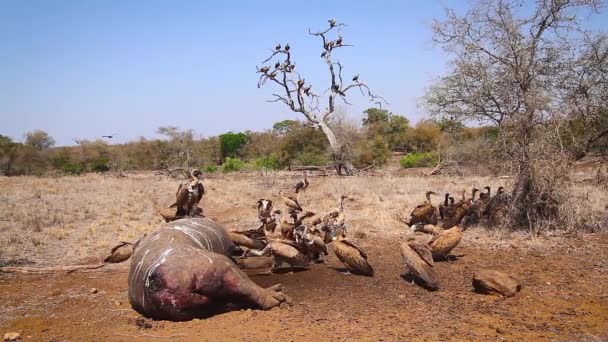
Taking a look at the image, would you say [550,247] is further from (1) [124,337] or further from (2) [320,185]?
(2) [320,185]

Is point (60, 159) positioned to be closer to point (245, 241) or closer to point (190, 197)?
point (190, 197)

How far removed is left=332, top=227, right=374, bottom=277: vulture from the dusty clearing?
0.48 ft

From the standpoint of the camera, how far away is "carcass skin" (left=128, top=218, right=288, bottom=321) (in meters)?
5.15

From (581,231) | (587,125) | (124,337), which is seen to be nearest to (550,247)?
(581,231)

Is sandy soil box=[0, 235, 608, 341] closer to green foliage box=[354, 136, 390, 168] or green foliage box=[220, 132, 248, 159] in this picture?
green foliage box=[354, 136, 390, 168]

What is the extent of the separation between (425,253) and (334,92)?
861 inches

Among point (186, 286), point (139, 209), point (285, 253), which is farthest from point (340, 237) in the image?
point (139, 209)

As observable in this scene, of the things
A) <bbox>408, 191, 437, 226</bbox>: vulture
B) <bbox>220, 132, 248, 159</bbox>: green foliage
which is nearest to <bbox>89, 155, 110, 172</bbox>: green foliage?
<bbox>220, 132, 248, 159</bbox>: green foliage

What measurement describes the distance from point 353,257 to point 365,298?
745 millimetres

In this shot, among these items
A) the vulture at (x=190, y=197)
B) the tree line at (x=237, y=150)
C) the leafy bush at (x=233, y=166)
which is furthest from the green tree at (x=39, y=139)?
the vulture at (x=190, y=197)

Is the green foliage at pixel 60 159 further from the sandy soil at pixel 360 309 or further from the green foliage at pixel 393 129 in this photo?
the sandy soil at pixel 360 309

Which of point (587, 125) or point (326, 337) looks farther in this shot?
point (587, 125)

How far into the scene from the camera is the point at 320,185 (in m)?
19.4

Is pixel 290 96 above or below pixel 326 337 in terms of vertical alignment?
above
